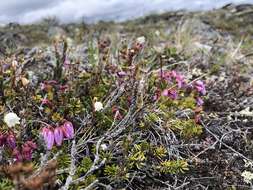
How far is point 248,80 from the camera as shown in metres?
5.29

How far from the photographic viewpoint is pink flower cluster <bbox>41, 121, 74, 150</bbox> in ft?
8.95

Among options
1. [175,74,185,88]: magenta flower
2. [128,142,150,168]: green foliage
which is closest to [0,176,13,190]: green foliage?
[128,142,150,168]: green foliage

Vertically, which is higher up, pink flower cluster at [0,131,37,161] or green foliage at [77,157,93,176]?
pink flower cluster at [0,131,37,161]

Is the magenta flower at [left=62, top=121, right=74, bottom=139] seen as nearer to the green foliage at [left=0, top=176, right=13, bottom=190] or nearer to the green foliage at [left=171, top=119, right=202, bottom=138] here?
the green foliage at [left=0, top=176, right=13, bottom=190]

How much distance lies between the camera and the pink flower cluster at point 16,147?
261 cm

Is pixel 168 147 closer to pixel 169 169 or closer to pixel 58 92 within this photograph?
pixel 169 169

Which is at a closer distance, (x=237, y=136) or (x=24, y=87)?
(x=24, y=87)

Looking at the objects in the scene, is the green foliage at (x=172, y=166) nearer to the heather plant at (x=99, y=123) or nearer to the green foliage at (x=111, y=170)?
the heather plant at (x=99, y=123)

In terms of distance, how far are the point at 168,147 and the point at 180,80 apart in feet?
3.06

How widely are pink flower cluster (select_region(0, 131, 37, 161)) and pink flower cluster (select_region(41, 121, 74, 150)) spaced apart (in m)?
0.08

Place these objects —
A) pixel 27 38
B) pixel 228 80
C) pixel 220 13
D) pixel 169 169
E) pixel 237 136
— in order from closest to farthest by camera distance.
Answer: pixel 169 169, pixel 237 136, pixel 228 80, pixel 27 38, pixel 220 13

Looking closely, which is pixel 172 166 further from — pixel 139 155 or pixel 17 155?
pixel 17 155

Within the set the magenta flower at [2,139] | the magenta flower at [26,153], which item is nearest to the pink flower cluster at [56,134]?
the magenta flower at [26,153]

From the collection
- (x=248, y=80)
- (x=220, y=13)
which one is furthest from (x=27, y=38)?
(x=248, y=80)
